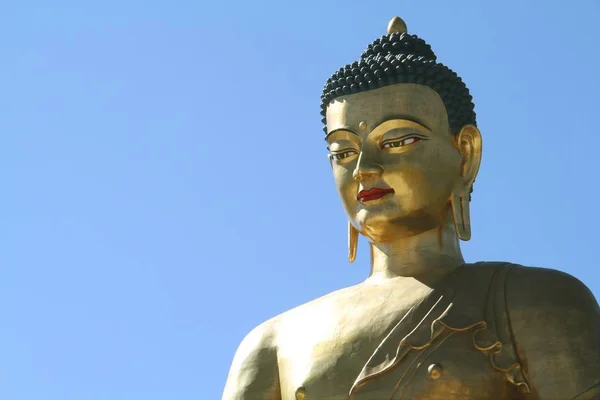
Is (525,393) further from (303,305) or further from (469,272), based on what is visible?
(303,305)

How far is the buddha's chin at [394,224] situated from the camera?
43.0 feet

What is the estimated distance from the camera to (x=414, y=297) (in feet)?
41.8

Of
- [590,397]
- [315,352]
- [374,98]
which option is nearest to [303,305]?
[315,352]

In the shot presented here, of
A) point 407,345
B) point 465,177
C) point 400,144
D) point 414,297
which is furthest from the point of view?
point 465,177

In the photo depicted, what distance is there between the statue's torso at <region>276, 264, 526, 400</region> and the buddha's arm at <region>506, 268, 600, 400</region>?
0.13 m

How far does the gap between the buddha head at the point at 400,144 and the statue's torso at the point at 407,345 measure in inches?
22.8

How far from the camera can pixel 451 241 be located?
43.8 ft

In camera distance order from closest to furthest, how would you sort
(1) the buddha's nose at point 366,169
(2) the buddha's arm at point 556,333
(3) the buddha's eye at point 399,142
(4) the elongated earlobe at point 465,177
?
1. (2) the buddha's arm at point 556,333
2. (1) the buddha's nose at point 366,169
3. (3) the buddha's eye at point 399,142
4. (4) the elongated earlobe at point 465,177

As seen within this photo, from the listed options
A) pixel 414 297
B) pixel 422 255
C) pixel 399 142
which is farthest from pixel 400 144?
pixel 414 297

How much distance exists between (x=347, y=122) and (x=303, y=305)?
1.60 m

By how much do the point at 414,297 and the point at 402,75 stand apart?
1932 mm

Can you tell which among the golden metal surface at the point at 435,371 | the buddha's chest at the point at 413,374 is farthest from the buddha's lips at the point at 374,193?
the golden metal surface at the point at 435,371

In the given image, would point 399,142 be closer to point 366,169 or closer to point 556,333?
point 366,169

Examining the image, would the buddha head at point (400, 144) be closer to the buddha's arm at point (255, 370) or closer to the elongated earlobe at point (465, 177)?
the elongated earlobe at point (465, 177)
